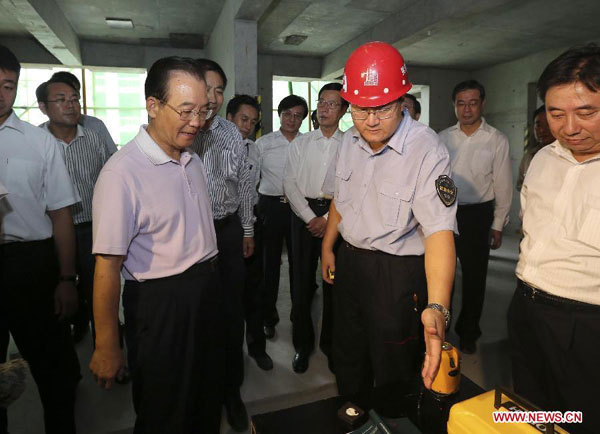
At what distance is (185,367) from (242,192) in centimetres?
113

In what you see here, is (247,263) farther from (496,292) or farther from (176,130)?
(496,292)

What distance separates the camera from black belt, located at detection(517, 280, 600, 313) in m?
1.35

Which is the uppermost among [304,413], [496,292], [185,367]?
[304,413]

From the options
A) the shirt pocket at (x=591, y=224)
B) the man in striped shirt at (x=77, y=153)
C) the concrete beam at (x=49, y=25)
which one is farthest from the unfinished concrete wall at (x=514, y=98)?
the concrete beam at (x=49, y=25)

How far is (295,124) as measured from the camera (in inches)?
155

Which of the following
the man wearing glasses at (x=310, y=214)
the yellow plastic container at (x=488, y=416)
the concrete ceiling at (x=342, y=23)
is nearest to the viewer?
the yellow plastic container at (x=488, y=416)

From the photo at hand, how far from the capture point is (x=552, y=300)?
4.67 feet

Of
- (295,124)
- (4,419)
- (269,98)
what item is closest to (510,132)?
(269,98)

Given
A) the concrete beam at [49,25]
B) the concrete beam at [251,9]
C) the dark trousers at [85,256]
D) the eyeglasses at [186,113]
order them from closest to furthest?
the eyeglasses at [186,113]
the dark trousers at [85,256]
the concrete beam at [251,9]
the concrete beam at [49,25]

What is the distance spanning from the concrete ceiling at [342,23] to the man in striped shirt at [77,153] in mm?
2326

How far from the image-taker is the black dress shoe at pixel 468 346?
3.13 metres

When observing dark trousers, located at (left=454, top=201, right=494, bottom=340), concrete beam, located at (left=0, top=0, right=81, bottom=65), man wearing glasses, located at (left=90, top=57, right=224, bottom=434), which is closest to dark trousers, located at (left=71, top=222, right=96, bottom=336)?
man wearing glasses, located at (left=90, top=57, right=224, bottom=434)

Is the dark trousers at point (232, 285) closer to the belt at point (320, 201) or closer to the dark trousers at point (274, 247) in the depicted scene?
the belt at point (320, 201)

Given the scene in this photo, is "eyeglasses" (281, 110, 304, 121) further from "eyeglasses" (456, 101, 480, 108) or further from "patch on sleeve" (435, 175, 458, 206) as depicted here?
"patch on sleeve" (435, 175, 458, 206)
